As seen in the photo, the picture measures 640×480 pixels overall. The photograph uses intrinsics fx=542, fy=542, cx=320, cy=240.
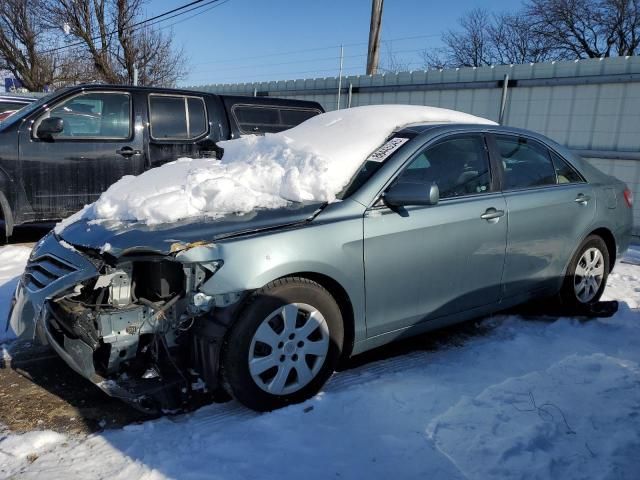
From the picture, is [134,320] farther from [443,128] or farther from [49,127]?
[49,127]

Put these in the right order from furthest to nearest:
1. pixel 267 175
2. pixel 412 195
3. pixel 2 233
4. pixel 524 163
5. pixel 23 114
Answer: pixel 2 233, pixel 23 114, pixel 524 163, pixel 267 175, pixel 412 195

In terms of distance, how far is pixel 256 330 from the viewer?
2809mm

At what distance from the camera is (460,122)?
13.4 feet

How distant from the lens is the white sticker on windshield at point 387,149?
3.48 meters

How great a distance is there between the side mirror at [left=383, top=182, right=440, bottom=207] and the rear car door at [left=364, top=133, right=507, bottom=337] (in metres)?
0.04

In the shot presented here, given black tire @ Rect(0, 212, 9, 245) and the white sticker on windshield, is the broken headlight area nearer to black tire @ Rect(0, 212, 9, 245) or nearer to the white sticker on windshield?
the white sticker on windshield

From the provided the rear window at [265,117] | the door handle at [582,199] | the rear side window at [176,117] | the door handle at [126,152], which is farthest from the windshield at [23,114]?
the door handle at [582,199]

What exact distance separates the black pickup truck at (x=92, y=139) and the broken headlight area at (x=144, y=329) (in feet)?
12.0


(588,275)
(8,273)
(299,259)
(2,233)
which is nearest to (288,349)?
(299,259)

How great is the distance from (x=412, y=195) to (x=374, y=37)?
10043mm

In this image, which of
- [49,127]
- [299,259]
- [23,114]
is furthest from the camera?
[23,114]

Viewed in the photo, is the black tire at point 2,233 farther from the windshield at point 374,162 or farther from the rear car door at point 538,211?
the rear car door at point 538,211

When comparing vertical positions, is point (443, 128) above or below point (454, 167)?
above

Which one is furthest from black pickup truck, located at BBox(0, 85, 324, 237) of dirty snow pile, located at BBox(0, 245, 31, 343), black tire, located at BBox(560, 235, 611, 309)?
black tire, located at BBox(560, 235, 611, 309)
